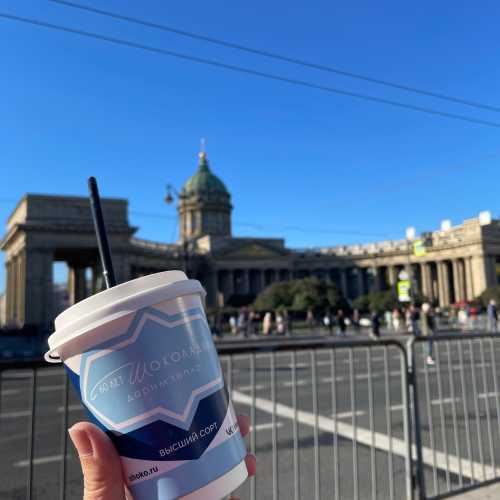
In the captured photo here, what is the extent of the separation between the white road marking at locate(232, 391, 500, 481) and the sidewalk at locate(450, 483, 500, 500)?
12 cm

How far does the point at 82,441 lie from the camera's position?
1.30 meters

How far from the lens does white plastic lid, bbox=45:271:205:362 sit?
1229 mm

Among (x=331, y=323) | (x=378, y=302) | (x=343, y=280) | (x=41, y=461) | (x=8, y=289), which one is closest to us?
(x=41, y=461)

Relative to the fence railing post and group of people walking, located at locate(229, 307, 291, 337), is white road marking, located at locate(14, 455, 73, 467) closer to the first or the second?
the fence railing post

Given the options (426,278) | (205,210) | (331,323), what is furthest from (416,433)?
(205,210)

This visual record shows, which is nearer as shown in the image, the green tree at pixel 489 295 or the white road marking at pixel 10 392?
the white road marking at pixel 10 392

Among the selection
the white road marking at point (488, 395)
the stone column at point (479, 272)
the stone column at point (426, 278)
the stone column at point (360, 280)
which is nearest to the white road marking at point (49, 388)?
the white road marking at point (488, 395)

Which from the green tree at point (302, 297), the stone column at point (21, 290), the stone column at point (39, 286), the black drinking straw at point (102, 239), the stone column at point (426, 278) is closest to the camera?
the black drinking straw at point (102, 239)

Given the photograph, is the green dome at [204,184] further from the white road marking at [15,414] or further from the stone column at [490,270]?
the white road marking at [15,414]

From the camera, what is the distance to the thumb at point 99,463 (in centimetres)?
127

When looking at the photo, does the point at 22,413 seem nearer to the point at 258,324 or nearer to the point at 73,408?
the point at 73,408

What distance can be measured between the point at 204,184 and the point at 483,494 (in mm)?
98983

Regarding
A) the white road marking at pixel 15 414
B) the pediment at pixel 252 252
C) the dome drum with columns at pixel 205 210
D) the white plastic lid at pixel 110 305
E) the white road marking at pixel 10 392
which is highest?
the dome drum with columns at pixel 205 210

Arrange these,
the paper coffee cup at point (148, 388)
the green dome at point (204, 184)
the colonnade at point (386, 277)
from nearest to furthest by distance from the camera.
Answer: the paper coffee cup at point (148, 388)
the colonnade at point (386, 277)
the green dome at point (204, 184)
